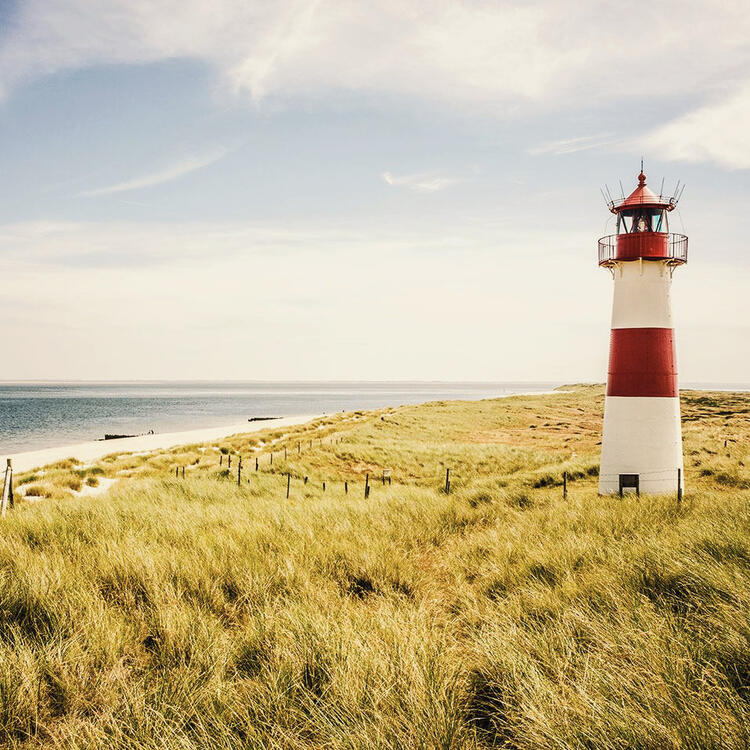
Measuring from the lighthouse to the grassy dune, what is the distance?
2459 mm

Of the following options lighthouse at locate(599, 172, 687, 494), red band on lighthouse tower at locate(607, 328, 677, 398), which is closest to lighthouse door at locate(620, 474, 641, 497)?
lighthouse at locate(599, 172, 687, 494)

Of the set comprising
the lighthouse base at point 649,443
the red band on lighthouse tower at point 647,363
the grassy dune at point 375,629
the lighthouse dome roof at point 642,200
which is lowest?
Answer: the grassy dune at point 375,629

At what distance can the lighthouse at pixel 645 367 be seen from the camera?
37.1 ft

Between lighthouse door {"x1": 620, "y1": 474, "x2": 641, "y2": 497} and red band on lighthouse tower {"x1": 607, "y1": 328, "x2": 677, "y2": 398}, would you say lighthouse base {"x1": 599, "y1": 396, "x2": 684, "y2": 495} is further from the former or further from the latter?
red band on lighthouse tower {"x1": 607, "y1": 328, "x2": 677, "y2": 398}

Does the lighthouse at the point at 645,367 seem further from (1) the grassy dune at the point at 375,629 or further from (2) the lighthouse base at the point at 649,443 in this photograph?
(1) the grassy dune at the point at 375,629

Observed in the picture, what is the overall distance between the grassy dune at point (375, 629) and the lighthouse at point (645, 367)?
246 cm

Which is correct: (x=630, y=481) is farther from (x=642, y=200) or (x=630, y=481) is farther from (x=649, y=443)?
(x=642, y=200)

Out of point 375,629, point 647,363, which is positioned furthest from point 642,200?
point 375,629

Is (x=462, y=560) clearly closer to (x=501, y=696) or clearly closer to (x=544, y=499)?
(x=501, y=696)

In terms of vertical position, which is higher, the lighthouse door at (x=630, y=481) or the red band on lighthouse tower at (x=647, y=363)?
the red band on lighthouse tower at (x=647, y=363)

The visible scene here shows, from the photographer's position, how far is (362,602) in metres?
5.56

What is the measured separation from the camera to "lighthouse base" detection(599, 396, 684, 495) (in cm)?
1127

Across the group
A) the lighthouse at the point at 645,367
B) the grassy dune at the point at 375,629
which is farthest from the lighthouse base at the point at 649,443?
the grassy dune at the point at 375,629

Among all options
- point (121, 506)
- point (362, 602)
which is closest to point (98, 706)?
point (362, 602)
